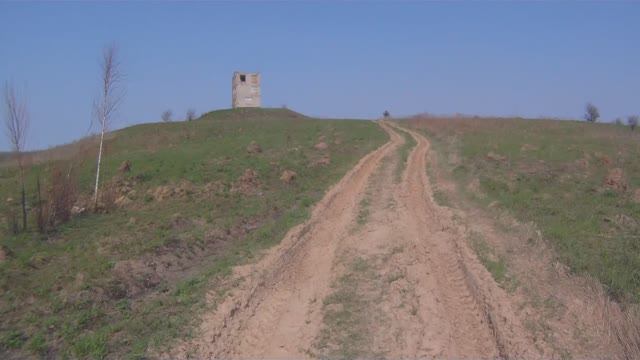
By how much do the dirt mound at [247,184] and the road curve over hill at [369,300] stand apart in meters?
5.30

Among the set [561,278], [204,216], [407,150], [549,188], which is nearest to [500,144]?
[407,150]

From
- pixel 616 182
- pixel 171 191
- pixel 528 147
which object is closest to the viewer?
pixel 171 191

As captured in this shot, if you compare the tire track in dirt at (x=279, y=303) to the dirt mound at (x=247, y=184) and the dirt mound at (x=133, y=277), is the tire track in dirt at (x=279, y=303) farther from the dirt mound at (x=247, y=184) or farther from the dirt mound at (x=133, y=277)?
the dirt mound at (x=247, y=184)

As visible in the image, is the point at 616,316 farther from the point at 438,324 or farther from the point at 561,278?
the point at 438,324

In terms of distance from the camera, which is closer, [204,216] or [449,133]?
[204,216]

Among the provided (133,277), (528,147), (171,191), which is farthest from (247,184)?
(528,147)

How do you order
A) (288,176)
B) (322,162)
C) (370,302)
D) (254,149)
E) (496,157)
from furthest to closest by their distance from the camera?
(254,149) → (496,157) → (322,162) → (288,176) → (370,302)

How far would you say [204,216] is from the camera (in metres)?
15.6

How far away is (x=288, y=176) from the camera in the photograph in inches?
854

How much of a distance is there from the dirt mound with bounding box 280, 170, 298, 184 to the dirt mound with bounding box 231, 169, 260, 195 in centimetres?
95

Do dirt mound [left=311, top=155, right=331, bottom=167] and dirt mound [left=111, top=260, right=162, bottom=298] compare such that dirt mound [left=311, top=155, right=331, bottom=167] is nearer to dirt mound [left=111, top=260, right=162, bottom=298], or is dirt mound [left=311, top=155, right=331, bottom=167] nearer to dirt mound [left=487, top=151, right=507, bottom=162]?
dirt mound [left=487, top=151, right=507, bottom=162]

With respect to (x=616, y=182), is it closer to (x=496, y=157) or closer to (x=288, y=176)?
(x=496, y=157)

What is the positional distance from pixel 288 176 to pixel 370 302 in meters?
13.0

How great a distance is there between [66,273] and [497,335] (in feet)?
24.8
